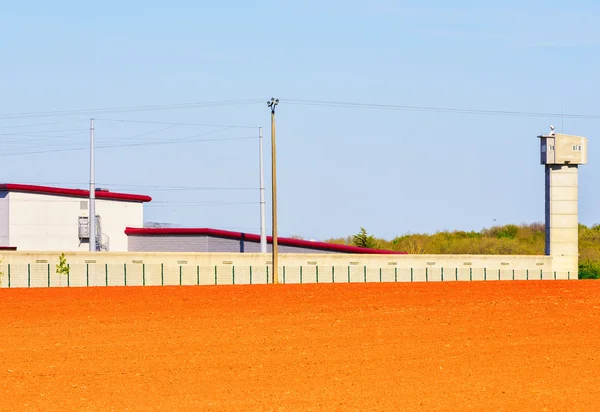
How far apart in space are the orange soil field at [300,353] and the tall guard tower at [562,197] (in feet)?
103

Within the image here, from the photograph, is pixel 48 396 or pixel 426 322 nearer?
pixel 48 396

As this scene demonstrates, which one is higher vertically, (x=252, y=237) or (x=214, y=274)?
(x=252, y=237)

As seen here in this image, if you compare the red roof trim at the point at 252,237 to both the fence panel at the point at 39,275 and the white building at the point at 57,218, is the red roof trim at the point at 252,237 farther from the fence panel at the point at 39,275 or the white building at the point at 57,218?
the fence panel at the point at 39,275

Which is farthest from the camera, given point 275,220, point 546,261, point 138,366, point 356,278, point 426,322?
point 546,261

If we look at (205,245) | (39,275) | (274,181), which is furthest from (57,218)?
(274,181)

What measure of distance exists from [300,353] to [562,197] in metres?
52.3

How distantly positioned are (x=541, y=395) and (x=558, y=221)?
56.4 meters

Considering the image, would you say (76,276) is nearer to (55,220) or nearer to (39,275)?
(39,275)

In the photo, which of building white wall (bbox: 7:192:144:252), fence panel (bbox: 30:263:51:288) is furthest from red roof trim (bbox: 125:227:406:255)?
fence panel (bbox: 30:263:51:288)

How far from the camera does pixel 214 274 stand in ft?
219

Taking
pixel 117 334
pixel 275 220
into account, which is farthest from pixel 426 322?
pixel 275 220

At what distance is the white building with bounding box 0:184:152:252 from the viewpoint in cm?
7569

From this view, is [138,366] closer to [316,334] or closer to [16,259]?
[316,334]

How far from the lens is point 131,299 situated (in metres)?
43.7
